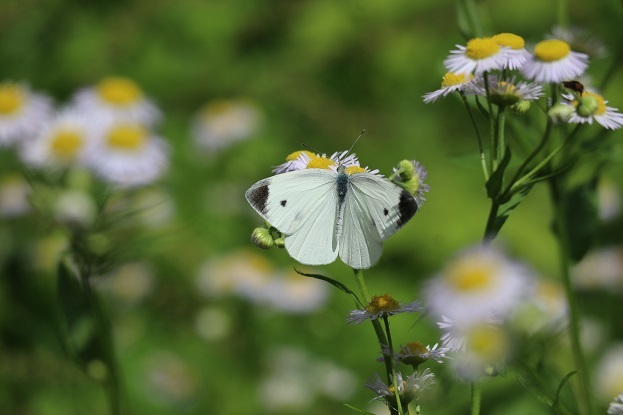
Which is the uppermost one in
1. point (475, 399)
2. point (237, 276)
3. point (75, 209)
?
point (475, 399)

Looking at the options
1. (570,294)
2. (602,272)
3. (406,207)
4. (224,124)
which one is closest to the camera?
(406,207)

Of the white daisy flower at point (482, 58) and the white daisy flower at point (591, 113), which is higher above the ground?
the white daisy flower at point (482, 58)

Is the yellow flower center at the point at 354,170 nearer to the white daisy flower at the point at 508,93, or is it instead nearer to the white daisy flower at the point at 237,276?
the white daisy flower at the point at 508,93

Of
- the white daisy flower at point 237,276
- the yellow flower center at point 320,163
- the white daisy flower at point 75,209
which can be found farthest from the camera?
the white daisy flower at point 237,276

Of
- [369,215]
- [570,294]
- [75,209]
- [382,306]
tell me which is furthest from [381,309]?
[75,209]

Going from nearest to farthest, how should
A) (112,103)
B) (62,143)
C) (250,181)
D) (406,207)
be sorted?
1. (406,207)
2. (62,143)
3. (112,103)
4. (250,181)

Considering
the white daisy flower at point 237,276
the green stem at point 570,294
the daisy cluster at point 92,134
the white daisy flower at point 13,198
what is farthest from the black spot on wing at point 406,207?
the white daisy flower at point 13,198

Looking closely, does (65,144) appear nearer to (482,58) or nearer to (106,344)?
A: (106,344)

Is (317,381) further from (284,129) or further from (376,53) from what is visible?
(376,53)
